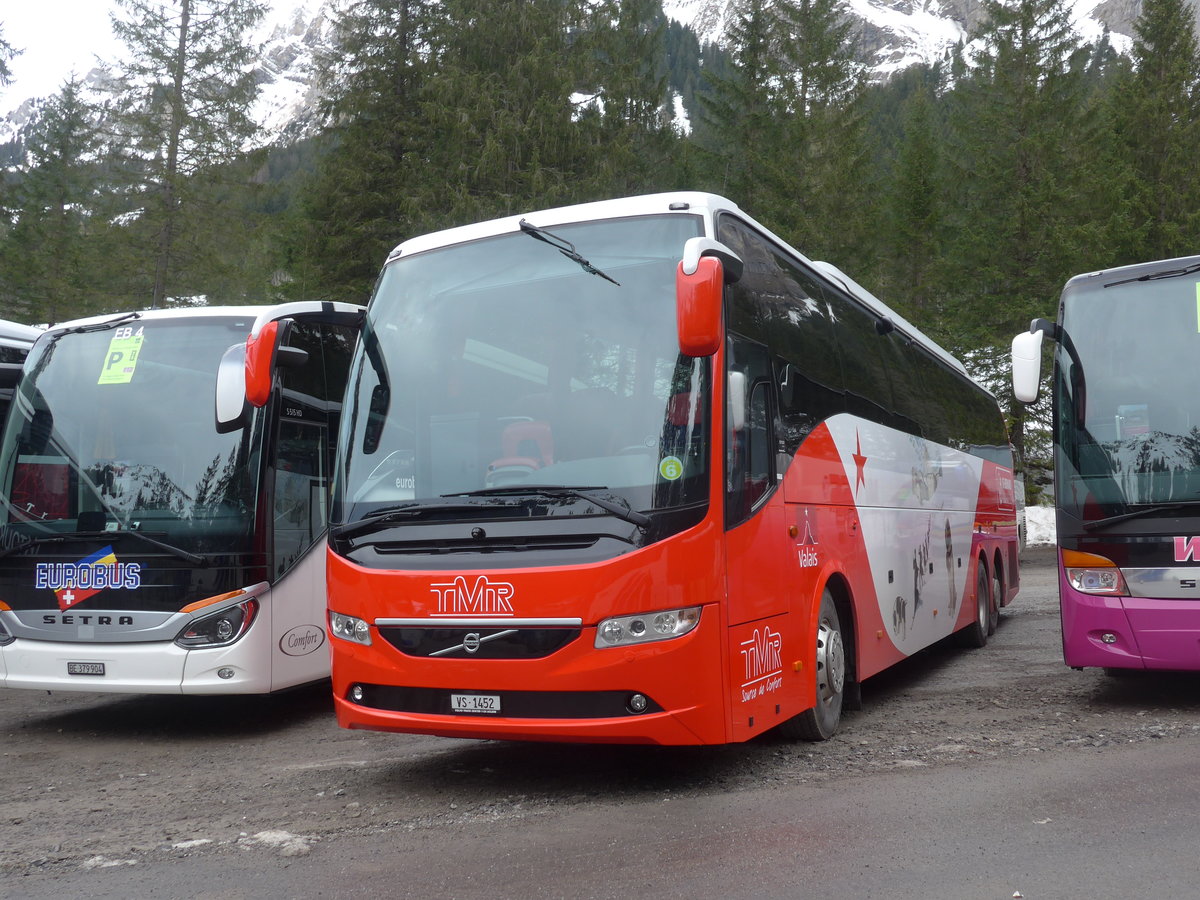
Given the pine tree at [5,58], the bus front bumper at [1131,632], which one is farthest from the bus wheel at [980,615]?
the pine tree at [5,58]

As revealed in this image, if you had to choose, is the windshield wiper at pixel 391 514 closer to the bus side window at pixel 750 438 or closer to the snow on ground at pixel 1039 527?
the bus side window at pixel 750 438

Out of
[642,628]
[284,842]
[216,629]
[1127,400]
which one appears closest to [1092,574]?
[1127,400]

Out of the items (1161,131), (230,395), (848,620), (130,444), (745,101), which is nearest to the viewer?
(230,395)

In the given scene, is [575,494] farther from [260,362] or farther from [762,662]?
[260,362]

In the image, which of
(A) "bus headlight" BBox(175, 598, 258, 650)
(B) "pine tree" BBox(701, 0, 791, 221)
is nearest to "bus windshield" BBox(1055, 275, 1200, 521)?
(A) "bus headlight" BBox(175, 598, 258, 650)

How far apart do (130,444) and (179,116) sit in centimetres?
2271

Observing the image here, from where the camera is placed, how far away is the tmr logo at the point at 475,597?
5672mm

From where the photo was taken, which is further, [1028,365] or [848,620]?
[1028,365]

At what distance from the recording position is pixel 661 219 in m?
6.23

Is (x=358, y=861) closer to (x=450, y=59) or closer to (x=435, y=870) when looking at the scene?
(x=435, y=870)

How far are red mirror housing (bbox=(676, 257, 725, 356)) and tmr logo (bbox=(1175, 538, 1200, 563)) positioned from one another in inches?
165

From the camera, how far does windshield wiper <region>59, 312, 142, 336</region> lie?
8.84m

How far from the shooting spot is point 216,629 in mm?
7887

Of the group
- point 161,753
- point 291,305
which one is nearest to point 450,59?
point 291,305
